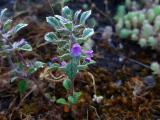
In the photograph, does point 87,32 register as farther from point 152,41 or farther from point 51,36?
point 152,41

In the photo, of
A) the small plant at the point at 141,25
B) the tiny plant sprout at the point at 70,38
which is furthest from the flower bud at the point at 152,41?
the tiny plant sprout at the point at 70,38

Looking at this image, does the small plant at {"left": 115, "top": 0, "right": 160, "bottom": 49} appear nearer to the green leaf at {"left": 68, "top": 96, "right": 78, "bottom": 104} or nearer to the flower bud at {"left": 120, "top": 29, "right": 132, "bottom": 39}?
the flower bud at {"left": 120, "top": 29, "right": 132, "bottom": 39}

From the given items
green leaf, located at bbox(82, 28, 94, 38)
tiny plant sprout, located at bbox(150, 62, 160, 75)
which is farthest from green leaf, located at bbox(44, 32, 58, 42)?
tiny plant sprout, located at bbox(150, 62, 160, 75)

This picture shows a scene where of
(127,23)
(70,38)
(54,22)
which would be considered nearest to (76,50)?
(70,38)

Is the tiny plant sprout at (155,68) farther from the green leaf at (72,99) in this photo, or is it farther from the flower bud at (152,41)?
the green leaf at (72,99)

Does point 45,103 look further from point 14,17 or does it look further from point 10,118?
point 14,17

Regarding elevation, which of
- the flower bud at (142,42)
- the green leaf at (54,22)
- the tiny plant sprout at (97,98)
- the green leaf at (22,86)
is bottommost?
the tiny plant sprout at (97,98)

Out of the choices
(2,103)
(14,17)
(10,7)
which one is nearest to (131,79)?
(2,103)

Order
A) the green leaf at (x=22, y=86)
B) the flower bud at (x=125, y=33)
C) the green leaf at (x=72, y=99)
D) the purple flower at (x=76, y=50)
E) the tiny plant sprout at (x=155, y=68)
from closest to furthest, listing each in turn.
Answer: the purple flower at (x=76, y=50) < the green leaf at (x=72, y=99) < the green leaf at (x=22, y=86) < the tiny plant sprout at (x=155, y=68) < the flower bud at (x=125, y=33)
